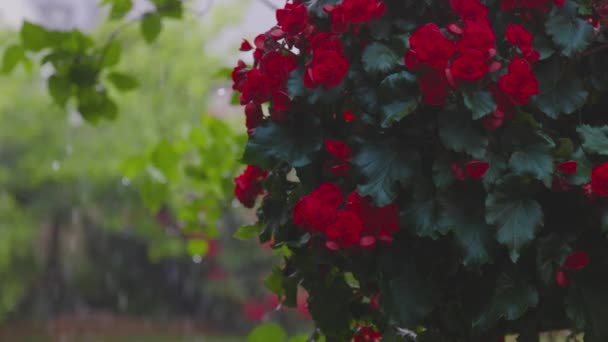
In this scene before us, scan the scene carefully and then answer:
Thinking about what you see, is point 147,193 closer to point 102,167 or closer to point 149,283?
point 102,167

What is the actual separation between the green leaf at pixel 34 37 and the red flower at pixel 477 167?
146 cm

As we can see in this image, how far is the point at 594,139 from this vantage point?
3.28 feet

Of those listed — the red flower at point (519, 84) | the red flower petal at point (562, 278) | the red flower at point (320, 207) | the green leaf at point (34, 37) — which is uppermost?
the green leaf at point (34, 37)

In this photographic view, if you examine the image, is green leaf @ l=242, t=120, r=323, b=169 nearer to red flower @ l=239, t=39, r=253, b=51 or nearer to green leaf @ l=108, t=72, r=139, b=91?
red flower @ l=239, t=39, r=253, b=51

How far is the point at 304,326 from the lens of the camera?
10.6 metres

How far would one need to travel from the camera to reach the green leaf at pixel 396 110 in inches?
37.4

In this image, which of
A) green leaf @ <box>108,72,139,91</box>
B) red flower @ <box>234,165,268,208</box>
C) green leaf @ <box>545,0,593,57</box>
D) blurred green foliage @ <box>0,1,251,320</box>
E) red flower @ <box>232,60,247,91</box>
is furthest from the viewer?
blurred green foliage @ <box>0,1,251,320</box>

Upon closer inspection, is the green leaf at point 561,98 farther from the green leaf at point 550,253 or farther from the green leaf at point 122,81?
the green leaf at point 122,81

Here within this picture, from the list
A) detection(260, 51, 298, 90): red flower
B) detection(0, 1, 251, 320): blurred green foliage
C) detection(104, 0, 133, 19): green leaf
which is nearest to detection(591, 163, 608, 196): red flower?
detection(260, 51, 298, 90): red flower

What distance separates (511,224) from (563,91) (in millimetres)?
241

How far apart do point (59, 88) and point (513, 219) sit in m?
1.51

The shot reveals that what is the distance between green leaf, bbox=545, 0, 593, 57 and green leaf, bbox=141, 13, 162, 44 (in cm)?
150

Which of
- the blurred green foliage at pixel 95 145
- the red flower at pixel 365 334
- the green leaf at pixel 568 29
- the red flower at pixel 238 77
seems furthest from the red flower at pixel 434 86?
the blurred green foliage at pixel 95 145

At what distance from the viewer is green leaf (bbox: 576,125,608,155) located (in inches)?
38.7
